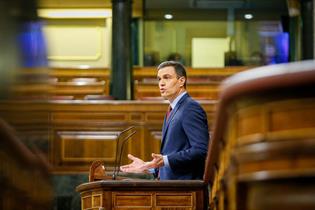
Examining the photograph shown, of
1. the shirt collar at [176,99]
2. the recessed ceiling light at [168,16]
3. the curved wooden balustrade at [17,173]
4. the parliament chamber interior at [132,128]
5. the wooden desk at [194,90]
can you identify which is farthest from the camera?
the recessed ceiling light at [168,16]

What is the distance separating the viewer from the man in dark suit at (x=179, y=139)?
4.61m

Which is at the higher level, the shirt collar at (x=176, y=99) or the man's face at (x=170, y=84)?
the man's face at (x=170, y=84)

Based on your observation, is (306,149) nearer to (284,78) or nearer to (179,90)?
(284,78)

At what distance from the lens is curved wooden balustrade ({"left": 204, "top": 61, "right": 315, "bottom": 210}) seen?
7.87ft

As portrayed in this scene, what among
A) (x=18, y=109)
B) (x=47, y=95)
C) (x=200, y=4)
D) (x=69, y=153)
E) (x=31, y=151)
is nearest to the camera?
(x=18, y=109)

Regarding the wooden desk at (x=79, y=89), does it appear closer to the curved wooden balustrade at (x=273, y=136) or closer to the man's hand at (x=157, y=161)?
the man's hand at (x=157, y=161)

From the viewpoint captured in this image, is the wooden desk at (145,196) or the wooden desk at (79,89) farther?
the wooden desk at (79,89)

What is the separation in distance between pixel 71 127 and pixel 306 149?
6.15m

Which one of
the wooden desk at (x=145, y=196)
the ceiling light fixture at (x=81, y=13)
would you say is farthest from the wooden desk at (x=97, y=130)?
the ceiling light fixture at (x=81, y=13)

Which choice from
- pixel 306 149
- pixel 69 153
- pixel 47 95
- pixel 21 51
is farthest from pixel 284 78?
pixel 69 153

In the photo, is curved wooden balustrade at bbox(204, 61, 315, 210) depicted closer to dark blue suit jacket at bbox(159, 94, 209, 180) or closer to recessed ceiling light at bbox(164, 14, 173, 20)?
dark blue suit jacket at bbox(159, 94, 209, 180)

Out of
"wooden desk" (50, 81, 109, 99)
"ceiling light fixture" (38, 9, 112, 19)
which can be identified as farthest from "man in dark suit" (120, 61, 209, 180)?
"ceiling light fixture" (38, 9, 112, 19)

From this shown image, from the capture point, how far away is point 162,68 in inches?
201

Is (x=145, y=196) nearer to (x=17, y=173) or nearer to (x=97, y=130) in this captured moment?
(x=17, y=173)
